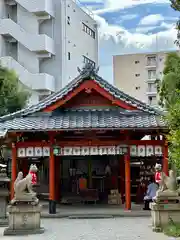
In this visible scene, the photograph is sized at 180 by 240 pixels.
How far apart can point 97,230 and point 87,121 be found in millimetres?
5805

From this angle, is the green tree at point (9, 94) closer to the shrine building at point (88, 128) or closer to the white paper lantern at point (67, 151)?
the shrine building at point (88, 128)

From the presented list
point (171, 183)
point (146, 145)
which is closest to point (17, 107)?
point (146, 145)

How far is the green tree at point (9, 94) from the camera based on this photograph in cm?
2867

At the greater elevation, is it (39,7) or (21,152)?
(39,7)

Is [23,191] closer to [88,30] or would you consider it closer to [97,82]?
[97,82]

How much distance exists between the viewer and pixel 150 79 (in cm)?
6638

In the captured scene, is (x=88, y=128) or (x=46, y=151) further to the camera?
(x=46, y=151)

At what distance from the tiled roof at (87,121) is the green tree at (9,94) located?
28.1ft

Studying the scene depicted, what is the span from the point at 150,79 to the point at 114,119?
47657 millimetres

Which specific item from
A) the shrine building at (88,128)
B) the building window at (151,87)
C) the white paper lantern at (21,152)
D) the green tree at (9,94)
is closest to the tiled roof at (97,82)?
the shrine building at (88,128)

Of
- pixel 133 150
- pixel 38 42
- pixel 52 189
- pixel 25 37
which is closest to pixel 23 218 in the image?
pixel 52 189

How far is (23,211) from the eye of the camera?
14195 mm

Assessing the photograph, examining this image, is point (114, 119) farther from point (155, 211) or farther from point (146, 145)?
point (155, 211)

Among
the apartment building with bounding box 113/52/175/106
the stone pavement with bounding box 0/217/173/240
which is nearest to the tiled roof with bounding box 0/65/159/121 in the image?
the stone pavement with bounding box 0/217/173/240
